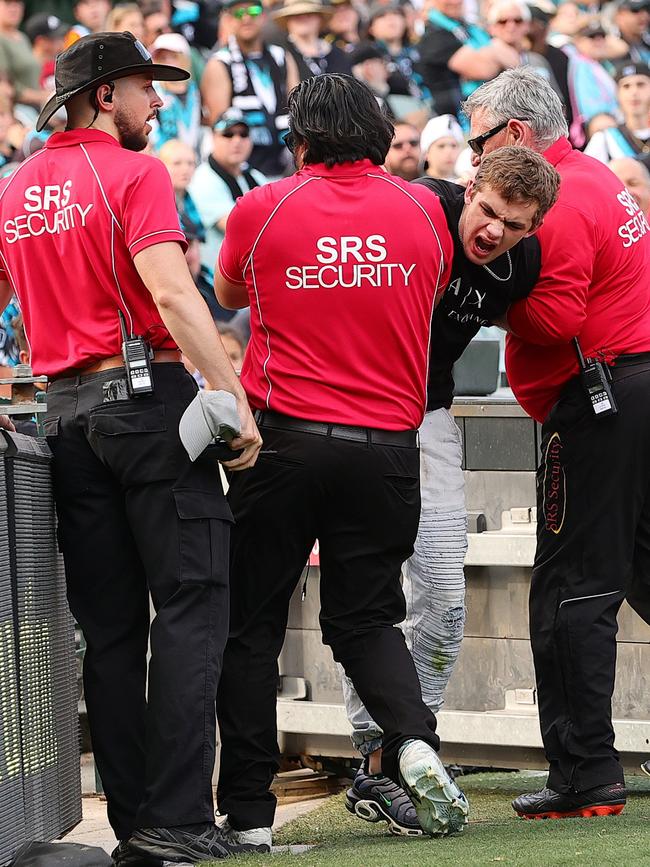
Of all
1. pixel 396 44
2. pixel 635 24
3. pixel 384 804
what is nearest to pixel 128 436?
pixel 384 804

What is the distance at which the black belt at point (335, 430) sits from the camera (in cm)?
354

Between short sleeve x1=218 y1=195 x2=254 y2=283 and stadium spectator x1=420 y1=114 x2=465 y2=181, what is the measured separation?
4.68m

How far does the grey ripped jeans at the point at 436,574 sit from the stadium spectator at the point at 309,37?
6336 millimetres

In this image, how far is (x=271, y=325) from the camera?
356 centimetres

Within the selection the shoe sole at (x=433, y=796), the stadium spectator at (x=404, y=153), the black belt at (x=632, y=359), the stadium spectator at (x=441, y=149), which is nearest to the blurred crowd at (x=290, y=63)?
the stadium spectator at (x=404, y=153)

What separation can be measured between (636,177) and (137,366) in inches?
231

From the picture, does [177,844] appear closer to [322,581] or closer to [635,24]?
[322,581]

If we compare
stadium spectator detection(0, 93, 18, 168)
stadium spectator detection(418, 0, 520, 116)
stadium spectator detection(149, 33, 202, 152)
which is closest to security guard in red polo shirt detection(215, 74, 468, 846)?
stadium spectator detection(0, 93, 18, 168)

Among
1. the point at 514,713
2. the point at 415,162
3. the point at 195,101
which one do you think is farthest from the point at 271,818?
the point at 195,101

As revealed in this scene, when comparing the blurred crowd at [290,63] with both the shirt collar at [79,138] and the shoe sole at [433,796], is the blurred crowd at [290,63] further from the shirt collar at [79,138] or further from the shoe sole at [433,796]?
the shoe sole at [433,796]

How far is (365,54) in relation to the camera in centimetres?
1003

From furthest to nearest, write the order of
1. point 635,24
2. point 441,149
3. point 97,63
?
point 635,24
point 441,149
point 97,63

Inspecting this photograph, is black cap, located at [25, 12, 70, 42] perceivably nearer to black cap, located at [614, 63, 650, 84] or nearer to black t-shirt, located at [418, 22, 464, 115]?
black t-shirt, located at [418, 22, 464, 115]

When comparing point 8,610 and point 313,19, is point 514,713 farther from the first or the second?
point 313,19
